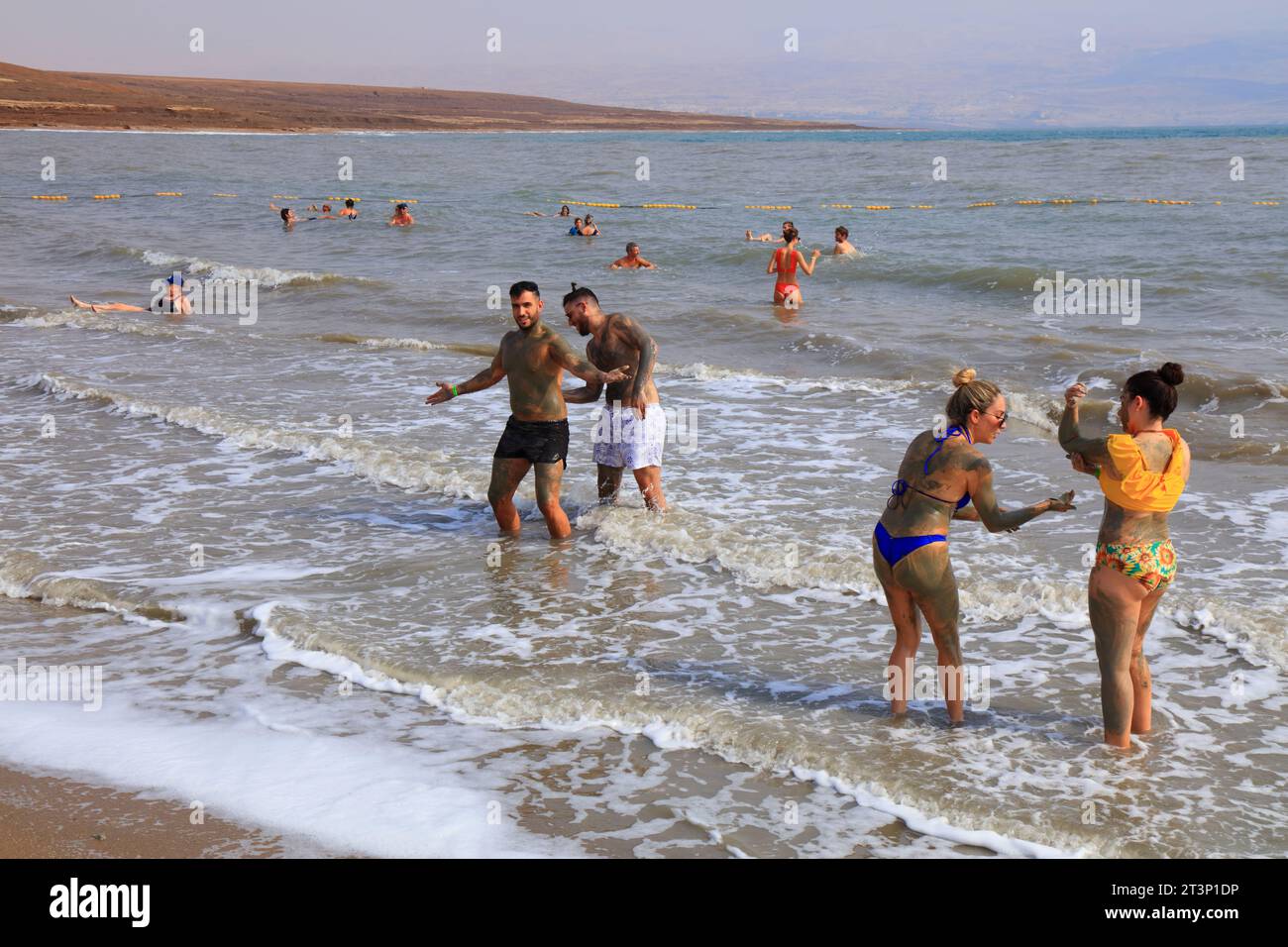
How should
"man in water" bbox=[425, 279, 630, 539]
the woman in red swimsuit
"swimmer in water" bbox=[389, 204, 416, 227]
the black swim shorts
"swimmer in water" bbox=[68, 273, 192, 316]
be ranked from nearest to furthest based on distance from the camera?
1. "man in water" bbox=[425, 279, 630, 539]
2. the black swim shorts
3. "swimmer in water" bbox=[68, 273, 192, 316]
4. the woman in red swimsuit
5. "swimmer in water" bbox=[389, 204, 416, 227]

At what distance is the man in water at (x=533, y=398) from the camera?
8.08 m

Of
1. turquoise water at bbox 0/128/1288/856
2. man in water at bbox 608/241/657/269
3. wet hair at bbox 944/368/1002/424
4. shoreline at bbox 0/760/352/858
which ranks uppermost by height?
man in water at bbox 608/241/657/269

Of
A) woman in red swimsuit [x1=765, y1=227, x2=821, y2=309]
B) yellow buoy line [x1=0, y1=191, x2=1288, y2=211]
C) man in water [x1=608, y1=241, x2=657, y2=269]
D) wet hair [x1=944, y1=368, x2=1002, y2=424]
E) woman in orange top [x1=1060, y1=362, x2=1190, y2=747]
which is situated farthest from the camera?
yellow buoy line [x1=0, y1=191, x2=1288, y2=211]

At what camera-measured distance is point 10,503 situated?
29.8 feet

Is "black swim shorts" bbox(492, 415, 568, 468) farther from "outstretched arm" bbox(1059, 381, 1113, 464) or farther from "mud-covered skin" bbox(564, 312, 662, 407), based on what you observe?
"outstretched arm" bbox(1059, 381, 1113, 464)

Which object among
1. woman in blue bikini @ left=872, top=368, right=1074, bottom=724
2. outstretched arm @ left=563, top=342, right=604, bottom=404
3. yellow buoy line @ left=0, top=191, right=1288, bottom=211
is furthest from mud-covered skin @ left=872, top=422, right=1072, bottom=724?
yellow buoy line @ left=0, top=191, right=1288, bottom=211

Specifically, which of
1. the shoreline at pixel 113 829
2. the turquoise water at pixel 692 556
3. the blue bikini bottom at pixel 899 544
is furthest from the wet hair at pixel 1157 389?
the shoreline at pixel 113 829

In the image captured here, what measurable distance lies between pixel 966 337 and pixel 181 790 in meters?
12.8

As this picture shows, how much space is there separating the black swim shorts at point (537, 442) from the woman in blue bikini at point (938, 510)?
10.8 feet

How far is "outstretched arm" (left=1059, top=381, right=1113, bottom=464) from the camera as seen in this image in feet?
16.1

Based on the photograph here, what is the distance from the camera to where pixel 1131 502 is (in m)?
4.92

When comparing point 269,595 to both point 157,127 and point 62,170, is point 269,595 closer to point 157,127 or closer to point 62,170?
point 62,170

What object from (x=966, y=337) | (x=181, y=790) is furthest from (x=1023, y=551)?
(x=966, y=337)

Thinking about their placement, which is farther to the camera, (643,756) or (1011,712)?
(1011,712)
